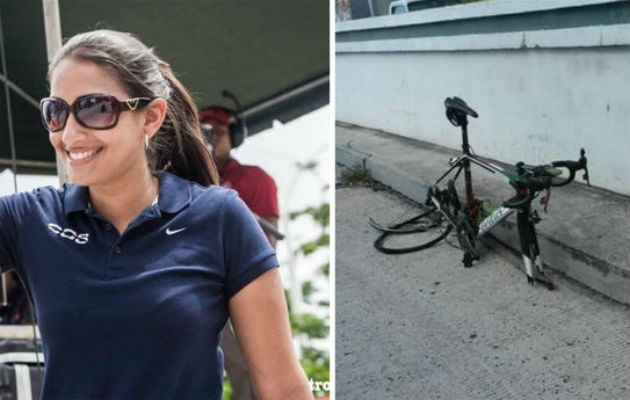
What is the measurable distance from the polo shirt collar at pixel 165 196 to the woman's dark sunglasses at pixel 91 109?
10 cm

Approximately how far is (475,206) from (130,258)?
979mm

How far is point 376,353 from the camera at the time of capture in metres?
1.69

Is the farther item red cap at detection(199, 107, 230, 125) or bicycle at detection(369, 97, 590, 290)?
red cap at detection(199, 107, 230, 125)

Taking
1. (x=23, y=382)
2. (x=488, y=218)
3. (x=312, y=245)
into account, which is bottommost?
(x=23, y=382)

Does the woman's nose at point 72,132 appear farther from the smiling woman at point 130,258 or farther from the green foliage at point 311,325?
the green foliage at point 311,325

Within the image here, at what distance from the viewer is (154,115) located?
1.03m

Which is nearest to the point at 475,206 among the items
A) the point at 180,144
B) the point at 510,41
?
the point at 510,41

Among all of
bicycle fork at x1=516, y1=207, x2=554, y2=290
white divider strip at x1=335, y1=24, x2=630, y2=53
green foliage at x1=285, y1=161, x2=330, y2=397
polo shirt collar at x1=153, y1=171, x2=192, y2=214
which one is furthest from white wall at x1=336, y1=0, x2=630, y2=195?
polo shirt collar at x1=153, y1=171, x2=192, y2=214

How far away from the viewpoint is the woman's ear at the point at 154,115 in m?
1.02

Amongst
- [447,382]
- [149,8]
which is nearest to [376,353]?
[447,382]

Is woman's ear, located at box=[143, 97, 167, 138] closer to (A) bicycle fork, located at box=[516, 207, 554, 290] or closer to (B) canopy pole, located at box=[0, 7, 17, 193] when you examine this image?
(B) canopy pole, located at box=[0, 7, 17, 193]

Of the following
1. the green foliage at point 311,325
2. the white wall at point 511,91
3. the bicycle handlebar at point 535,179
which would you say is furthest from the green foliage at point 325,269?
the bicycle handlebar at point 535,179

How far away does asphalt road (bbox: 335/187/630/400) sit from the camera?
1531mm

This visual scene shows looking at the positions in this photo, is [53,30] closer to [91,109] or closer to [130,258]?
[91,109]
